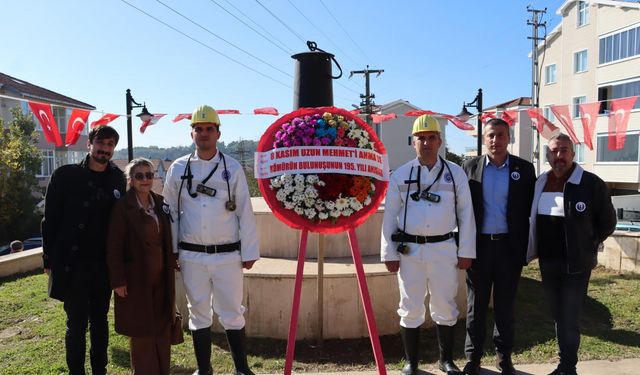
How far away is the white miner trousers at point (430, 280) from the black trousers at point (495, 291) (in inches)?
9.3

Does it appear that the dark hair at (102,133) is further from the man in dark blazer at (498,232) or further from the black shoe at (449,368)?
the black shoe at (449,368)

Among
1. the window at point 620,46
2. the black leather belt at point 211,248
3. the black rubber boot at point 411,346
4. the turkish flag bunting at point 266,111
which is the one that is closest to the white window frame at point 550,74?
the window at point 620,46

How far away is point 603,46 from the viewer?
2720cm

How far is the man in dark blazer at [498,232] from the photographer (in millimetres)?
3371

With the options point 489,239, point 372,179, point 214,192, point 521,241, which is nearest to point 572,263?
point 521,241

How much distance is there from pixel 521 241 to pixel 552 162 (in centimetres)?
63

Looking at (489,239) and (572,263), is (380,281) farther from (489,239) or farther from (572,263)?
(572,263)

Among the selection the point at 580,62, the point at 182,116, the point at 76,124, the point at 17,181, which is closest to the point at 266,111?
the point at 182,116

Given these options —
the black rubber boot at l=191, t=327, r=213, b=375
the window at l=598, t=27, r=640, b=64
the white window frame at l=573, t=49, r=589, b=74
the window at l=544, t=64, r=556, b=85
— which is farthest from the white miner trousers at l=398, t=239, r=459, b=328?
the window at l=544, t=64, r=556, b=85

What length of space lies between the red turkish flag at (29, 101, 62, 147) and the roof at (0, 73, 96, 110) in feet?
62.0

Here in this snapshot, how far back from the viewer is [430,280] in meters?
3.35

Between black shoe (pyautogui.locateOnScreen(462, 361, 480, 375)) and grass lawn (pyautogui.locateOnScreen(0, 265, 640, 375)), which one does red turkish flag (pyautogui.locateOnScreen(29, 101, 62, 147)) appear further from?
black shoe (pyautogui.locateOnScreen(462, 361, 480, 375))

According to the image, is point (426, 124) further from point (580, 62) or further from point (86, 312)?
point (580, 62)

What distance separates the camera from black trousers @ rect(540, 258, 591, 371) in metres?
3.28
